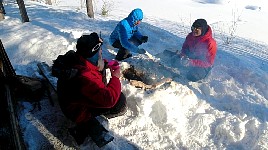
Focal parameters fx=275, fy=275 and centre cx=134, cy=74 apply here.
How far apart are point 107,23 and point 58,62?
5.28 m

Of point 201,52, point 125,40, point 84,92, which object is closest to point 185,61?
point 201,52

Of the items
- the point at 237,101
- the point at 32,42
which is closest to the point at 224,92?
the point at 237,101

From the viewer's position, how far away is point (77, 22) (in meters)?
7.92

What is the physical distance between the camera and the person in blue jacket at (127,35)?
18.0 feet

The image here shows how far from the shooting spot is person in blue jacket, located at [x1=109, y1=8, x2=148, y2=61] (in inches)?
215

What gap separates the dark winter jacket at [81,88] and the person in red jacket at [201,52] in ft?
8.49

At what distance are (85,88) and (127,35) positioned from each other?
9.47ft

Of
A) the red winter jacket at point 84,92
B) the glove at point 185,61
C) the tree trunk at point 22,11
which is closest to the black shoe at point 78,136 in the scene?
the red winter jacket at point 84,92

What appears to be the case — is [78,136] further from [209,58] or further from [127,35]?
[209,58]

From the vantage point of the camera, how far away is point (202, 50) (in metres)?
5.55

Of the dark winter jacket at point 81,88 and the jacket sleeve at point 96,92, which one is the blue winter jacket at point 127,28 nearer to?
the dark winter jacket at point 81,88

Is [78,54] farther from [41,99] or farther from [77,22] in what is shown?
[77,22]

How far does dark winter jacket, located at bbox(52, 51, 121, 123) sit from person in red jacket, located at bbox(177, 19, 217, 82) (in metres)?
2.59

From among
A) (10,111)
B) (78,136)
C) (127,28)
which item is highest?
(127,28)
